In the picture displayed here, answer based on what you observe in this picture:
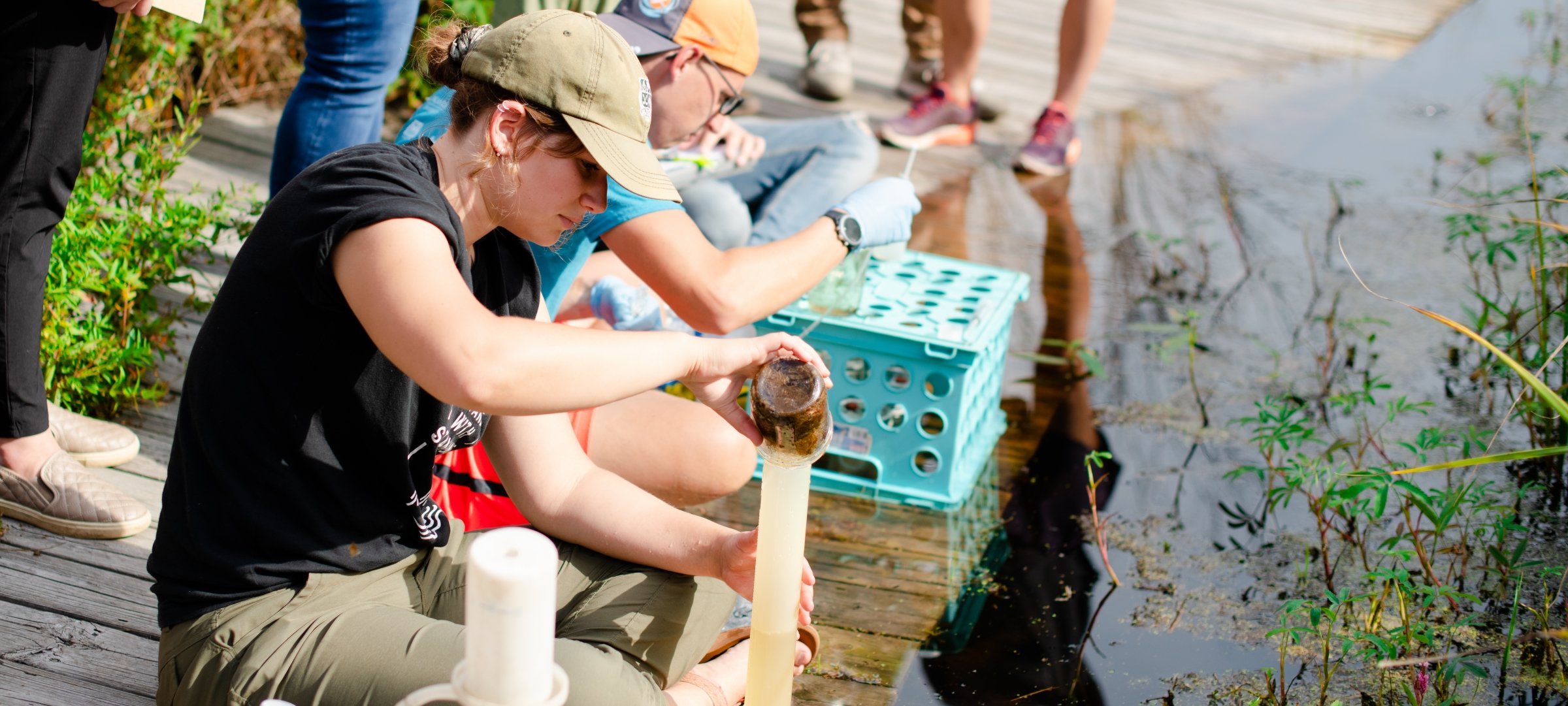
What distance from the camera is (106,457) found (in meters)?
2.21

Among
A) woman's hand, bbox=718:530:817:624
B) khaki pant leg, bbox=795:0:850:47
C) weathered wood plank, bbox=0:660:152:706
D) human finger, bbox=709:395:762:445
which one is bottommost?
weathered wood plank, bbox=0:660:152:706

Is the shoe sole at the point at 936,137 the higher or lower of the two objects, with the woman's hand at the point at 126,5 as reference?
higher

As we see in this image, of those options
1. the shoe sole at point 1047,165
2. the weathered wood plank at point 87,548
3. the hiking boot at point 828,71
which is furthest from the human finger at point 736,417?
the hiking boot at point 828,71

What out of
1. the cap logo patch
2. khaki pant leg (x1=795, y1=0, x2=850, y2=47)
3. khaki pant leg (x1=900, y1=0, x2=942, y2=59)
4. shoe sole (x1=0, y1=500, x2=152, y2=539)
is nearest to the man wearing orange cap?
the cap logo patch

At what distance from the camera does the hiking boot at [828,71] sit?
15.8 ft

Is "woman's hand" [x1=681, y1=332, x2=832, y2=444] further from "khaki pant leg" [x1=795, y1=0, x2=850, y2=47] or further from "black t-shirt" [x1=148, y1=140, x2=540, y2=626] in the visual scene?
"khaki pant leg" [x1=795, y1=0, x2=850, y2=47]

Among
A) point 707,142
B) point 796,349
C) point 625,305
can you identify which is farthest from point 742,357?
point 707,142

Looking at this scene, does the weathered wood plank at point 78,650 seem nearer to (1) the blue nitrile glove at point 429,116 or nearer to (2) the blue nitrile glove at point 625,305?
(1) the blue nitrile glove at point 429,116

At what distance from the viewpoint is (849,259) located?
98.7 inches

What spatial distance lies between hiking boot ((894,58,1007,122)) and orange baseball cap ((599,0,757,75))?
262cm

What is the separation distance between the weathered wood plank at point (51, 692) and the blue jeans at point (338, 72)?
991 mm

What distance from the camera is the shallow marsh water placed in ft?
6.77

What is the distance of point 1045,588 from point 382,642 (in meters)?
1.22

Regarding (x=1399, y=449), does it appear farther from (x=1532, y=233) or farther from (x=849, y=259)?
(x=849, y=259)
